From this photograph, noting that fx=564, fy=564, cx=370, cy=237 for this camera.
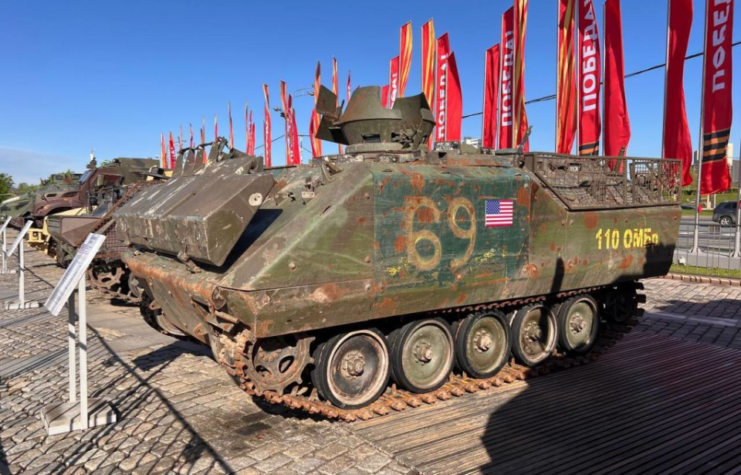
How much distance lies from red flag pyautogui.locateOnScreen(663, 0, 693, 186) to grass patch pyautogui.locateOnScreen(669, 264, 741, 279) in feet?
8.52

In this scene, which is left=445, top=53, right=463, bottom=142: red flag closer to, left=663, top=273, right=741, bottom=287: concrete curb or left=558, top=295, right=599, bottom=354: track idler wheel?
left=663, top=273, right=741, bottom=287: concrete curb

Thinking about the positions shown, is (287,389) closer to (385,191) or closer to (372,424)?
(372,424)

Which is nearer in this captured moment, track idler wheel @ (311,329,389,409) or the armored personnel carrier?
the armored personnel carrier

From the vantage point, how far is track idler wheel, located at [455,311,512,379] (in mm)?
6543

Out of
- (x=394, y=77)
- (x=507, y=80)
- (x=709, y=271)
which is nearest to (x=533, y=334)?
(x=709, y=271)

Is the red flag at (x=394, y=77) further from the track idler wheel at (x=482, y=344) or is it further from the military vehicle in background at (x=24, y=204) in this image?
the track idler wheel at (x=482, y=344)

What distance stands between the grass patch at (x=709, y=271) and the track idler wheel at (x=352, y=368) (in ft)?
41.5

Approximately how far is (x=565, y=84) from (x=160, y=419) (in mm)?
13871

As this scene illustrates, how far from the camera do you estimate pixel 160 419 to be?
5.72 metres

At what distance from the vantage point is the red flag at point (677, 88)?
570 inches

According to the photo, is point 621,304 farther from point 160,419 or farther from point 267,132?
point 267,132

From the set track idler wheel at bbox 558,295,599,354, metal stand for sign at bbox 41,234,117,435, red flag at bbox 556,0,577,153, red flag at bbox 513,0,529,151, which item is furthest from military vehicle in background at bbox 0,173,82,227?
track idler wheel at bbox 558,295,599,354

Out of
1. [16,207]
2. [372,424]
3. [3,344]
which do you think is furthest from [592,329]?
[16,207]

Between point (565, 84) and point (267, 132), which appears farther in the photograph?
point (267, 132)
